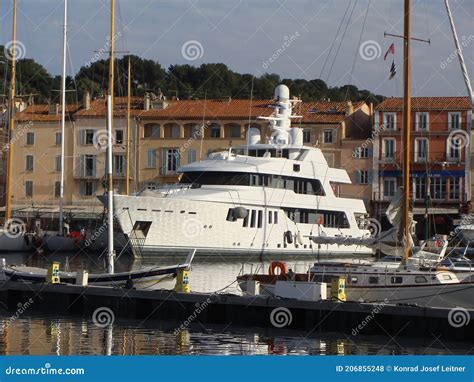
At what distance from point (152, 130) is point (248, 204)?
2710cm

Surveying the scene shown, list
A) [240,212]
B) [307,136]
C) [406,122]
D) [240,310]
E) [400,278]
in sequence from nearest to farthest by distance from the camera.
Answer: [240,310] < [400,278] < [406,122] < [240,212] < [307,136]

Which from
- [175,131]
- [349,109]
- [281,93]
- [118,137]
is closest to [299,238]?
[281,93]

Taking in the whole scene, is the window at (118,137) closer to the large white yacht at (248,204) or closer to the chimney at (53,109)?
the chimney at (53,109)

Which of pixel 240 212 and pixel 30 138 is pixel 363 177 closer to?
pixel 30 138

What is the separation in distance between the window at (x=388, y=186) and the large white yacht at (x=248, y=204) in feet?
58.8

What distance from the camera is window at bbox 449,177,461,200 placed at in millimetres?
76000

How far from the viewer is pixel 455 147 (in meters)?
76.7

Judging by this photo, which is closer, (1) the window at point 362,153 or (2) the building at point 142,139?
(1) the window at point 362,153

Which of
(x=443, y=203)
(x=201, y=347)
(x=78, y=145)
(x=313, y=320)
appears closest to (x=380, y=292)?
(x=313, y=320)

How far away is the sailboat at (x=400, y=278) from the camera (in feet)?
94.9

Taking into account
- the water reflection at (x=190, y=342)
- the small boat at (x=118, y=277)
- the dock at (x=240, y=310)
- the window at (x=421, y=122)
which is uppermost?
the window at (x=421, y=122)

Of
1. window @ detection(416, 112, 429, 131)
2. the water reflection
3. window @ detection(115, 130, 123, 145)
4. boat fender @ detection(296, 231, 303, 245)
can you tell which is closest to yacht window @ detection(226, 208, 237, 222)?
boat fender @ detection(296, 231, 303, 245)

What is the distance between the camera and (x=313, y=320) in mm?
27031

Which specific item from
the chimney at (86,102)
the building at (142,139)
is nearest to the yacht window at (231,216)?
Result: the building at (142,139)
